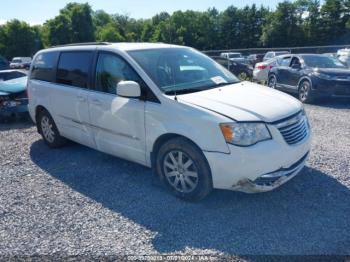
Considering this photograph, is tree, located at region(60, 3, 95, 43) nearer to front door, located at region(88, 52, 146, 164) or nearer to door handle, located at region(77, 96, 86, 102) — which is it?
door handle, located at region(77, 96, 86, 102)

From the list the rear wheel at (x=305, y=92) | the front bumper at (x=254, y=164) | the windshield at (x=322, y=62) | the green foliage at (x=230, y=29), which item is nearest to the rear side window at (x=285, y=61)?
the windshield at (x=322, y=62)

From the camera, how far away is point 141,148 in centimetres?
455

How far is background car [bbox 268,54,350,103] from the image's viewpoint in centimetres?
1027

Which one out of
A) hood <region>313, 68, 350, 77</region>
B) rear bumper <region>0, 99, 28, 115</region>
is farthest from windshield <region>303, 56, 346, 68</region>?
rear bumper <region>0, 99, 28, 115</region>

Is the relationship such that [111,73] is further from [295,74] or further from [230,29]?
[230,29]

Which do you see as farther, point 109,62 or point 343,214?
point 109,62

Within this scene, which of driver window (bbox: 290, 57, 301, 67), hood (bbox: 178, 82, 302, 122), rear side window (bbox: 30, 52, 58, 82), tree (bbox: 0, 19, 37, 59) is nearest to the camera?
hood (bbox: 178, 82, 302, 122)

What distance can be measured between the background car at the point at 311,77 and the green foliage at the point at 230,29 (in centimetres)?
5454

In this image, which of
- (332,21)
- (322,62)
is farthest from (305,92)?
(332,21)

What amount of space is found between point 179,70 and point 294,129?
1.64 meters

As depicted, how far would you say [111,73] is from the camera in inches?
194

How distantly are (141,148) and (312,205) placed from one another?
209 cm

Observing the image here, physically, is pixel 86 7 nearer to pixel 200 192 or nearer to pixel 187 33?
pixel 187 33

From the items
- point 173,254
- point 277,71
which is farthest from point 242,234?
point 277,71
